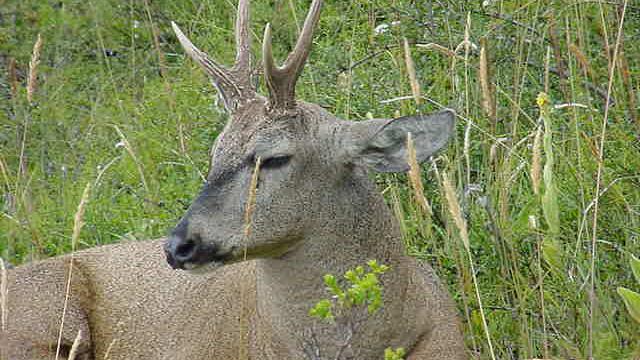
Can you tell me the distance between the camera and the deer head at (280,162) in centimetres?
479

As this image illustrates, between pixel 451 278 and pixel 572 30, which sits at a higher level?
pixel 572 30

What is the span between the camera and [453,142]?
6512mm

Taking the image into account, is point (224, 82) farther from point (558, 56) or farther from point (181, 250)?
point (558, 56)

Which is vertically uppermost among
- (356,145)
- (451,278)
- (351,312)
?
(356,145)

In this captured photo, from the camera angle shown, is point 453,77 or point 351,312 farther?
point 453,77

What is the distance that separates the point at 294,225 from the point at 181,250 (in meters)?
0.48

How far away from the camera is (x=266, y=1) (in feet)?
28.2

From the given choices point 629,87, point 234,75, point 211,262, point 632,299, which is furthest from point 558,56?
point 211,262

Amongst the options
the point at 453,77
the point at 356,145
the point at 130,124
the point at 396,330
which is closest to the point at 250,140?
the point at 356,145

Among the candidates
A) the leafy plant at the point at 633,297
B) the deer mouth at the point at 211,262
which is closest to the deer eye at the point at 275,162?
the deer mouth at the point at 211,262

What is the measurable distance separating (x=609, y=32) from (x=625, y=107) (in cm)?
69

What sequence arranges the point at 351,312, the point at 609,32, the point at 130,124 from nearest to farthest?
1. the point at 351,312
2. the point at 609,32
3. the point at 130,124

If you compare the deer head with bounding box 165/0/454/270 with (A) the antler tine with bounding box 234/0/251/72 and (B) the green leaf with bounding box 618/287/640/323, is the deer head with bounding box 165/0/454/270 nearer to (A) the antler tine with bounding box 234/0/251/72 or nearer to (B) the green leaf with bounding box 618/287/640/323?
(A) the antler tine with bounding box 234/0/251/72

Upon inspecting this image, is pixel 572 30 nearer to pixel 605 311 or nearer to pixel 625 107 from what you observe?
pixel 625 107
